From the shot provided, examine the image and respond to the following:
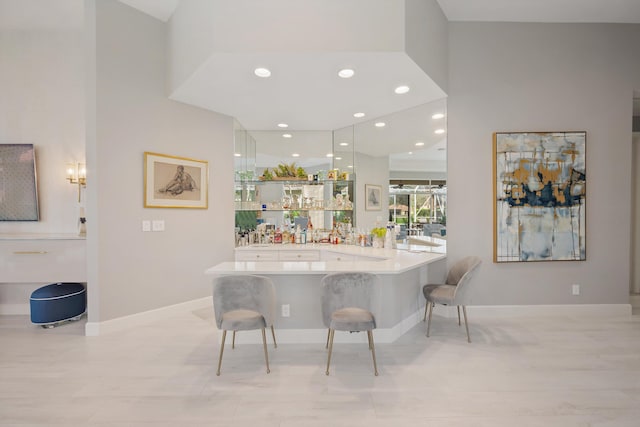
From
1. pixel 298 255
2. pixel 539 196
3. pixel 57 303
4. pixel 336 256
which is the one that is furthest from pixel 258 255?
pixel 539 196

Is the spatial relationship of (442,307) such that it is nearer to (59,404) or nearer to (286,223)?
(286,223)

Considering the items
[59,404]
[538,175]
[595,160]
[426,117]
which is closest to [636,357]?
[538,175]

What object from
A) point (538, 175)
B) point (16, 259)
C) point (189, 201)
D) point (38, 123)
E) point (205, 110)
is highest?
point (205, 110)

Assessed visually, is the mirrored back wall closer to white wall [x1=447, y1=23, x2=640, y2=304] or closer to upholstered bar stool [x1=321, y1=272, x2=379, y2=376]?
white wall [x1=447, y1=23, x2=640, y2=304]

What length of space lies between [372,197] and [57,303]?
406cm

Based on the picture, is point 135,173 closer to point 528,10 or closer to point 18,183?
point 18,183

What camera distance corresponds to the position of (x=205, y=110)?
4039 mm

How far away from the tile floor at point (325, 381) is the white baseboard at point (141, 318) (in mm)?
128

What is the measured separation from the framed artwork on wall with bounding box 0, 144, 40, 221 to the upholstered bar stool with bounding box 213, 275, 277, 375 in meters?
3.17

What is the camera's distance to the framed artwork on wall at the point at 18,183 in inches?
144

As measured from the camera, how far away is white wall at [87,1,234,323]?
10.4 ft

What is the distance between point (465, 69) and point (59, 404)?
497 cm

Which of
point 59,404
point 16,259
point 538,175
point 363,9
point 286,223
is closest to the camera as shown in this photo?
point 59,404

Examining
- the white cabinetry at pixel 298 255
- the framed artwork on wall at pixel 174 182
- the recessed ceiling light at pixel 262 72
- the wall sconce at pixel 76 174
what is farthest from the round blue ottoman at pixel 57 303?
the recessed ceiling light at pixel 262 72
